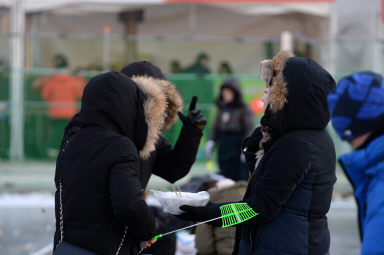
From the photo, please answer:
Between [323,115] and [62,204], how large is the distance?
133 cm

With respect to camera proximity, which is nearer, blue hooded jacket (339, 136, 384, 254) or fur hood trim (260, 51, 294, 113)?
blue hooded jacket (339, 136, 384, 254)

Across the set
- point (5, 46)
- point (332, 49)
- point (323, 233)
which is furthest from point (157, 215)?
point (5, 46)

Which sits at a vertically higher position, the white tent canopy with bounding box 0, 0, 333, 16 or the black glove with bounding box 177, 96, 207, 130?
the white tent canopy with bounding box 0, 0, 333, 16

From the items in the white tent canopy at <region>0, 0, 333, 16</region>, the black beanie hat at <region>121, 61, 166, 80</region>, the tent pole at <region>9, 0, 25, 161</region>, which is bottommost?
the tent pole at <region>9, 0, 25, 161</region>

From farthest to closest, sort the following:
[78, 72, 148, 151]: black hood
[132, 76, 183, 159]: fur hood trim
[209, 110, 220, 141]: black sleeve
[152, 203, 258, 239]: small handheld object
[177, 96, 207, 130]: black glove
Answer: [209, 110, 220, 141]: black sleeve → [177, 96, 207, 130]: black glove → [132, 76, 183, 159]: fur hood trim → [78, 72, 148, 151]: black hood → [152, 203, 258, 239]: small handheld object

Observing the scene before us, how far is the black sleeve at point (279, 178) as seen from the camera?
3.11 m

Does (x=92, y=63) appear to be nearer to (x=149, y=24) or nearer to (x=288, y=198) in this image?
(x=149, y=24)

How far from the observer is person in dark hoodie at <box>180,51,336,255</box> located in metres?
3.14

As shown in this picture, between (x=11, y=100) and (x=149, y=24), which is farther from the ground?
(x=149, y=24)

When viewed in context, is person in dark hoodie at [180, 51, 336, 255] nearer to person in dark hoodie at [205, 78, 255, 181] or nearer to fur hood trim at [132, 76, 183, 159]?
fur hood trim at [132, 76, 183, 159]

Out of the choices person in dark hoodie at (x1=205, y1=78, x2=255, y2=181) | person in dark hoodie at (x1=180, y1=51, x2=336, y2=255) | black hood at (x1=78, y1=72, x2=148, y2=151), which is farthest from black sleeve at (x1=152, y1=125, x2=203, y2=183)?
person in dark hoodie at (x1=205, y1=78, x2=255, y2=181)

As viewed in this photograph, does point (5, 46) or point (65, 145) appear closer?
point (65, 145)

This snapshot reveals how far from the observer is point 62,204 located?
3402 mm

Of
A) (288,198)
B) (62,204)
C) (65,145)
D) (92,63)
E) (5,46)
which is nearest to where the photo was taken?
(288,198)
